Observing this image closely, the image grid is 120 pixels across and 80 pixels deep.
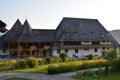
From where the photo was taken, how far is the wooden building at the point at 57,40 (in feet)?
166

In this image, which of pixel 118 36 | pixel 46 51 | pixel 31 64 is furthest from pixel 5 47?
pixel 118 36

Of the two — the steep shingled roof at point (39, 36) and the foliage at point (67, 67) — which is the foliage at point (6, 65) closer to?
the foliage at point (67, 67)

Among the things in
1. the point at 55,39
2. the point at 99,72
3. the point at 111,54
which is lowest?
the point at 99,72

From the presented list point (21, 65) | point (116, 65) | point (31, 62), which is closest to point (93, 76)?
point (116, 65)

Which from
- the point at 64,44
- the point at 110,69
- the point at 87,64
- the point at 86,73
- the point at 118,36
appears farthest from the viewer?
the point at 118,36

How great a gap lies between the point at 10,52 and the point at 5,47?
1603mm

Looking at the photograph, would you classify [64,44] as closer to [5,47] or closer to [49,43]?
[49,43]

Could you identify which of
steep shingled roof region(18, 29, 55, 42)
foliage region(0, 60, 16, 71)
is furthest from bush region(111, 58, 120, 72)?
steep shingled roof region(18, 29, 55, 42)

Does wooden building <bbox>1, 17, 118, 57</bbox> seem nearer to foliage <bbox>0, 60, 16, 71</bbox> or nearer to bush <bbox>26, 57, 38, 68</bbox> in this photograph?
bush <bbox>26, 57, 38, 68</bbox>

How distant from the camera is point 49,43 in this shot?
A: 174 feet

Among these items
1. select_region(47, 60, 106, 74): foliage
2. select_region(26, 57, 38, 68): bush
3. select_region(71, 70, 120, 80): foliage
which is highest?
select_region(26, 57, 38, 68): bush

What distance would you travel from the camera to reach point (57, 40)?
171 ft

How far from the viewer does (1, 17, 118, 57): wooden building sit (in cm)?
5069

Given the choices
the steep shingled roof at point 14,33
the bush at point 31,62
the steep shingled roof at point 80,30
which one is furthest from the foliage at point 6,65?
the steep shingled roof at point 80,30
